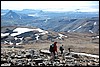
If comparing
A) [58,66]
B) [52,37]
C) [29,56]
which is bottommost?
[52,37]

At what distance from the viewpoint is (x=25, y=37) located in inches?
3174

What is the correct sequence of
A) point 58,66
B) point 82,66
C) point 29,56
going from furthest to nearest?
point 29,56
point 82,66
point 58,66

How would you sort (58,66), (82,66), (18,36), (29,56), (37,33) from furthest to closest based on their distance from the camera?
(37,33) → (18,36) → (29,56) → (82,66) → (58,66)

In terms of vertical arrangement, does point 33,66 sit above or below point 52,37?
above

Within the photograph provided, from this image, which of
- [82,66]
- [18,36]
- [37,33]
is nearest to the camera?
[82,66]

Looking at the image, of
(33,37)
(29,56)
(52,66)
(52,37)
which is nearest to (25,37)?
(33,37)

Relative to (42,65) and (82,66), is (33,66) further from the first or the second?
(82,66)

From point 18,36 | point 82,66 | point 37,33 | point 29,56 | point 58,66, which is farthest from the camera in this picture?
point 37,33

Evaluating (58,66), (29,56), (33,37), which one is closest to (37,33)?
(33,37)

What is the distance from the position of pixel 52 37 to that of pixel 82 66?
6403 centimetres

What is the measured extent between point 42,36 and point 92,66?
62287 mm

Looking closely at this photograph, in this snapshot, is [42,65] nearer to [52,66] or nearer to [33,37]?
[52,66]

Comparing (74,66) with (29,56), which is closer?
(74,66)

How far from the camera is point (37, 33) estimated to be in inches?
3302
